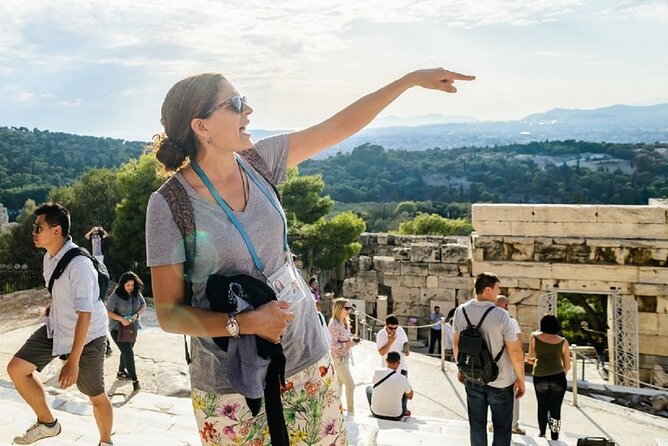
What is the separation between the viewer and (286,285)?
2168mm

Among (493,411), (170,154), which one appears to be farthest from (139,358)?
(170,154)

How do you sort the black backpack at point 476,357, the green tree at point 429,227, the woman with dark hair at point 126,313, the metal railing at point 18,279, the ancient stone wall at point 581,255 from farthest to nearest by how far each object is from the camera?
the green tree at point 429,227 → the metal railing at point 18,279 → the ancient stone wall at point 581,255 → the woman with dark hair at point 126,313 → the black backpack at point 476,357

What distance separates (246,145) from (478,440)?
4080mm

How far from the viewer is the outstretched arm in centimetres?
258

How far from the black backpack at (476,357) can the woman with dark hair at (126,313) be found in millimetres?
4653

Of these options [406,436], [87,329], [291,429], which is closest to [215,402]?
[291,429]

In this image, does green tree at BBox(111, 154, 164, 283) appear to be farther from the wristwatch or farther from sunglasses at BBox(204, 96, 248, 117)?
the wristwatch

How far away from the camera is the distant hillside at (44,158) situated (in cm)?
6212

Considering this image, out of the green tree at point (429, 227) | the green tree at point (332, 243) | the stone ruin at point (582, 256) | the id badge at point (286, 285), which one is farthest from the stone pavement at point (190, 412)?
the green tree at point (429, 227)

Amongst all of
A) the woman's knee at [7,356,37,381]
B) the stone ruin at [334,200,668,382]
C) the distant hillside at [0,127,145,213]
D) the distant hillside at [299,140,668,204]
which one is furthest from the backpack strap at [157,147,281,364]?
the distant hillside at [299,140,668,204]

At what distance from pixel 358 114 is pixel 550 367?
5140mm

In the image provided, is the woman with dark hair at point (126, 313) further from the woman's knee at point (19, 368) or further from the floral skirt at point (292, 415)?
the floral skirt at point (292, 415)

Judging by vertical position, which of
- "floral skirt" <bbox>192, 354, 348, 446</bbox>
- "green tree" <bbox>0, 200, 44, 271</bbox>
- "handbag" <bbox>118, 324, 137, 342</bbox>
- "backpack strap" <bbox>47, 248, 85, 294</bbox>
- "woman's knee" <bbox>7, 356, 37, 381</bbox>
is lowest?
"green tree" <bbox>0, 200, 44, 271</bbox>

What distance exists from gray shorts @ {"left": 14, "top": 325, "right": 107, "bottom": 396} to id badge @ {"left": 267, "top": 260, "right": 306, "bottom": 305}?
259 centimetres
